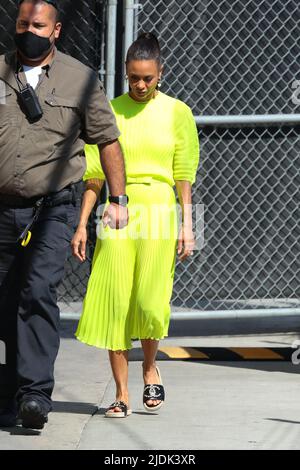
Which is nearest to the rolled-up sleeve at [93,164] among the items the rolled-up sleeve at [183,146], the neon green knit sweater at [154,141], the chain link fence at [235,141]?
the neon green knit sweater at [154,141]

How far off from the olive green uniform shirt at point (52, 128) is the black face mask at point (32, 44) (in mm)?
85

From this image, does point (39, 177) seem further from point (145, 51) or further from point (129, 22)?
point (129, 22)

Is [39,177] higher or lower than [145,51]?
lower

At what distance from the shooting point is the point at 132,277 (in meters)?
6.49

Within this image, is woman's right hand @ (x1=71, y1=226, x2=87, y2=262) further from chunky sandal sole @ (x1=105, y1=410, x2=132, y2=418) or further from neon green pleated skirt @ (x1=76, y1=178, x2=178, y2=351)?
chunky sandal sole @ (x1=105, y1=410, x2=132, y2=418)

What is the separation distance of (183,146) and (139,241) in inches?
20.4

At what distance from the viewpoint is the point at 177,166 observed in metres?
6.56

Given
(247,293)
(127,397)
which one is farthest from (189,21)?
(127,397)

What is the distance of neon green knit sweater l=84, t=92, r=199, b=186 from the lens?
21.1 feet

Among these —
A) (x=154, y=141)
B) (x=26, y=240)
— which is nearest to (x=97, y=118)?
(x=154, y=141)

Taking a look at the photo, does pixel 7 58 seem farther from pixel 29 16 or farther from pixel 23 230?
pixel 23 230

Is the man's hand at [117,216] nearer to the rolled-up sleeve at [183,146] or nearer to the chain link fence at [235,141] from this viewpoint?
the rolled-up sleeve at [183,146]

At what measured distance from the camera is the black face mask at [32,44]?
588 centimetres

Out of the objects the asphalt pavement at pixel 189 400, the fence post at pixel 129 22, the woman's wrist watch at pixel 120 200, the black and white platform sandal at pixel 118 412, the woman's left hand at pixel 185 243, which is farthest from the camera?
the fence post at pixel 129 22
